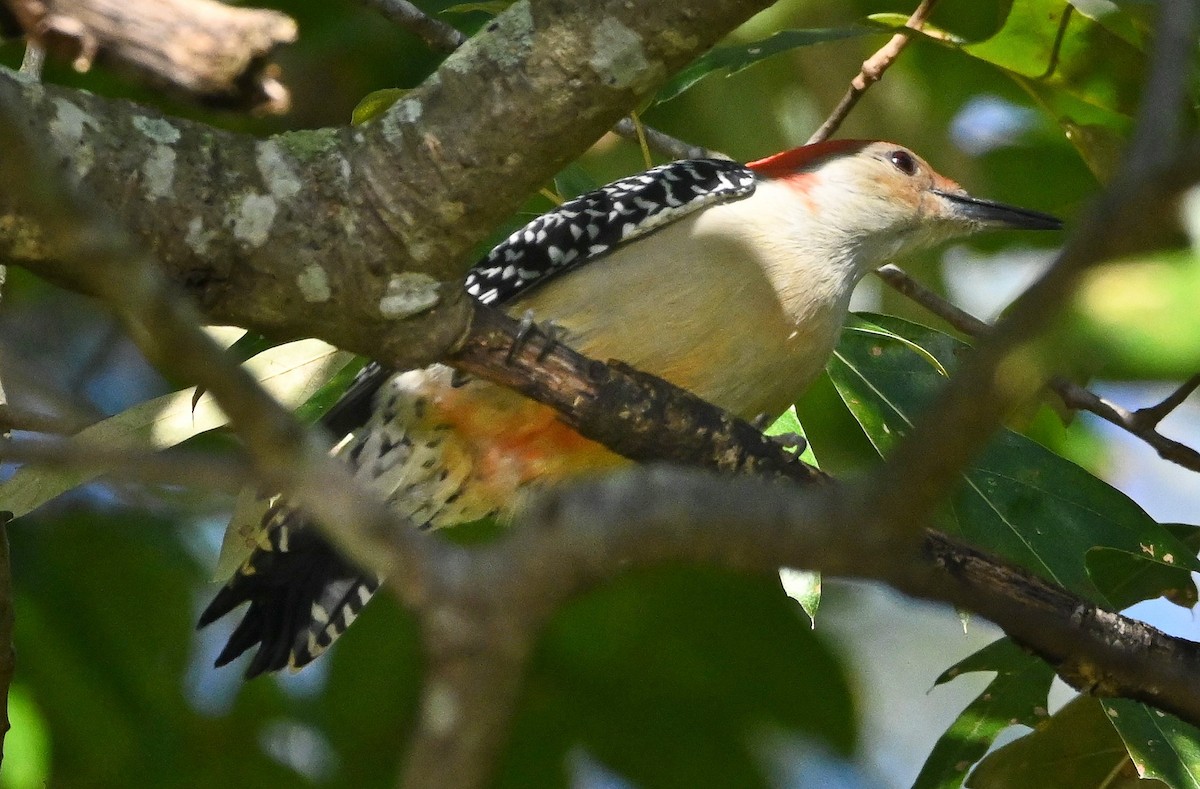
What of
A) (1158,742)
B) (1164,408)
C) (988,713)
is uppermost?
(1164,408)

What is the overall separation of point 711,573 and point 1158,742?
2.02 meters

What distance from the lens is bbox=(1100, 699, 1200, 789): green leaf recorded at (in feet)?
12.5

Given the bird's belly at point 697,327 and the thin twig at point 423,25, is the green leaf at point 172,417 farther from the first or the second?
the thin twig at point 423,25

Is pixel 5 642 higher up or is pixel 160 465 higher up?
pixel 160 465

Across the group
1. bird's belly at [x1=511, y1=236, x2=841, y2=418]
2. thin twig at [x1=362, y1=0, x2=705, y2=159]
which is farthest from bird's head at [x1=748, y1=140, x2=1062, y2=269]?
thin twig at [x1=362, y1=0, x2=705, y2=159]

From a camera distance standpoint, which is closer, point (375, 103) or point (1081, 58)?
point (375, 103)

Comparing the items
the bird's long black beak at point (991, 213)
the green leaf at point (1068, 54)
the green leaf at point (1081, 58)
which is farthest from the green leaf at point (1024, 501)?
the green leaf at point (1068, 54)

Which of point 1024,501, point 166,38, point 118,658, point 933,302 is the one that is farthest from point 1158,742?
point 118,658

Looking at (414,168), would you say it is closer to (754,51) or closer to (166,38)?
(166,38)

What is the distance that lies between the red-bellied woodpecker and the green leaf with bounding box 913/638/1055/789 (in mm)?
1111

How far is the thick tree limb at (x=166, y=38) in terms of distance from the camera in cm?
251

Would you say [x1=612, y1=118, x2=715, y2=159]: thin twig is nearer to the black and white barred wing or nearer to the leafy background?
the leafy background

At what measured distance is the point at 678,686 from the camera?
17.9 feet

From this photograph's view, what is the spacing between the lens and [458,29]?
530 centimetres
